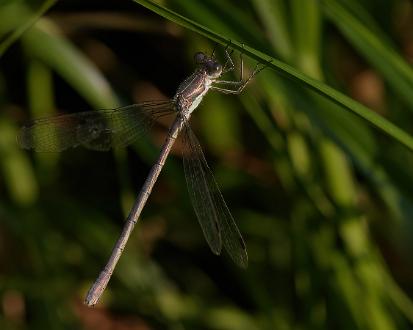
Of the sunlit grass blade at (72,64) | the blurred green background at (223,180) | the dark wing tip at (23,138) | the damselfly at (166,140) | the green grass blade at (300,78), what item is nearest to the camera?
the green grass blade at (300,78)

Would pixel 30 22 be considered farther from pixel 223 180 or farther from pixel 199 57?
pixel 223 180

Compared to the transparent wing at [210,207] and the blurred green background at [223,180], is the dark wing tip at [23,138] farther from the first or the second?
the transparent wing at [210,207]

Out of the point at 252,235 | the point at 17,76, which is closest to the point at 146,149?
the point at 252,235

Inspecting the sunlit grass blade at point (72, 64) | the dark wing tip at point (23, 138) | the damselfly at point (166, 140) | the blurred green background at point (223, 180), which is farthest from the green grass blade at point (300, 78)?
the sunlit grass blade at point (72, 64)

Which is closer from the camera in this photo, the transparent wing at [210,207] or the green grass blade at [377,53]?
the green grass blade at [377,53]

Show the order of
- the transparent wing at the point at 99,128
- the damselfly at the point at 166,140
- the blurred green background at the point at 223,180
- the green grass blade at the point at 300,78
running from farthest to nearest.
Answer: the transparent wing at the point at 99,128, the damselfly at the point at 166,140, the blurred green background at the point at 223,180, the green grass blade at the point at 300,78

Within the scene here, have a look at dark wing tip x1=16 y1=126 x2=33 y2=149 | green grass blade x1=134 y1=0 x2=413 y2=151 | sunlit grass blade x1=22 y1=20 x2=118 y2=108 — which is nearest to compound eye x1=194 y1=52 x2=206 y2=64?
sunlit grass blade x1=22 y1=20 x2=118 y2=108

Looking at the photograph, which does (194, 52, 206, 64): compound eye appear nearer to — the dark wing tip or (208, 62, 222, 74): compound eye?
(208, 62, 222, 74): compound eye

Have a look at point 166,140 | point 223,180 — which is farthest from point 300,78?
point 223,180

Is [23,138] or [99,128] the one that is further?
[99,128]
